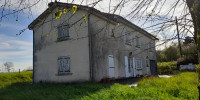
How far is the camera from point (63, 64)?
1273 cm

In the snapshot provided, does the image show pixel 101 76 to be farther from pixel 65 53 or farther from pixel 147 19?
pixel 147 19

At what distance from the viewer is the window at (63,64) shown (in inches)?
492

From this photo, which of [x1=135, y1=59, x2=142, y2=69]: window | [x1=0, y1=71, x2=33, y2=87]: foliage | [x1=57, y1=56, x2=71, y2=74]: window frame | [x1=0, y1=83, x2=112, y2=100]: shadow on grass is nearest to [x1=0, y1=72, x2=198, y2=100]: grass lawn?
[x1=0, y1=83, x2=112, y2=100]: shadow on grass

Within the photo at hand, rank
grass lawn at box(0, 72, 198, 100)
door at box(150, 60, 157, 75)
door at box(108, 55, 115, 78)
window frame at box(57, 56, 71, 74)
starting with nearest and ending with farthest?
grass lawn at box(0, 72, 198, 100)
window frame at box(57, 56, 71, 74)
door at box(108, 55, 115, 78)
door at box(150, 60, 157, 75)

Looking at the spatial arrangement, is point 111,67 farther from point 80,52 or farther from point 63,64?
point 63,64

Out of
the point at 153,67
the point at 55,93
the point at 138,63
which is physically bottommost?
the point at 55,93

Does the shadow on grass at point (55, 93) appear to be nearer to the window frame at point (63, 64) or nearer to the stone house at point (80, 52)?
the stone house at point (80, 52)

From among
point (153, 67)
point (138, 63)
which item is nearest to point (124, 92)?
point (138, 63)

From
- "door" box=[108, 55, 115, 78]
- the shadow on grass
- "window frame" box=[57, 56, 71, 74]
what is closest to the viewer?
the shadow on grass

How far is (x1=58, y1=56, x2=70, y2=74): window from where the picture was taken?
41.0 feet

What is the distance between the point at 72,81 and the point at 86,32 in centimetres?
362

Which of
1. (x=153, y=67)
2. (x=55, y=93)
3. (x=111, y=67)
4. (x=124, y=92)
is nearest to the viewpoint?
(x=124, y=92)

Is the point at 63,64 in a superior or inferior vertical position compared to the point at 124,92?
superior

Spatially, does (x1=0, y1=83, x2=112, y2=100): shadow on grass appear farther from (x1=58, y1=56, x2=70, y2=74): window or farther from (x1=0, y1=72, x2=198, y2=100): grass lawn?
(x1=58, y1=56, x2=70, y2=74): window
